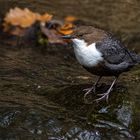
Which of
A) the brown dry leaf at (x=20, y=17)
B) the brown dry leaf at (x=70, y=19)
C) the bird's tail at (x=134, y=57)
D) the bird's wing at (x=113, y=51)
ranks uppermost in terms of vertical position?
the bird's wing at (x=113, y=51)

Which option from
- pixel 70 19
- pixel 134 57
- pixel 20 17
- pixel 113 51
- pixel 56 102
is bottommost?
pixel 70 19

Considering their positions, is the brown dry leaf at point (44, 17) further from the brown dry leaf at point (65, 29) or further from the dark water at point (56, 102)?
the dark water at point (56, 102)

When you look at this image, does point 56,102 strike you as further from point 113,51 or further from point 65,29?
point 65,29

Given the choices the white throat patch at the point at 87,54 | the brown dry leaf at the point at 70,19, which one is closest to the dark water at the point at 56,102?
the white throat patch at the point at 87,54

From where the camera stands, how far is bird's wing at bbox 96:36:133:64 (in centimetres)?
521

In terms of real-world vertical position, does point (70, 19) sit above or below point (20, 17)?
below

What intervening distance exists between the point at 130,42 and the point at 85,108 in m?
3.20

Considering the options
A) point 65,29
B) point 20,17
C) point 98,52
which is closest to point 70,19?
point 65,29

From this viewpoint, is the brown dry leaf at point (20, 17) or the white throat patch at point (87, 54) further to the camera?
the brown dry leaf at point (20, 17)

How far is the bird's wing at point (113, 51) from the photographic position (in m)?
5.21

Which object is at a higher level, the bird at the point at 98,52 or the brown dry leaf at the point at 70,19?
the bird at the point at 98,52

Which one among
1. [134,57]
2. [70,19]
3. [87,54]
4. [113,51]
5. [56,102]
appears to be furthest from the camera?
[70,19]

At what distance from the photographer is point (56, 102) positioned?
5.53m

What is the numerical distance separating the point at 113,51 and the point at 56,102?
767 mm
